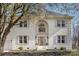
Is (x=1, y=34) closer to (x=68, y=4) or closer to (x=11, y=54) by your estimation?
(x=11, y=54)

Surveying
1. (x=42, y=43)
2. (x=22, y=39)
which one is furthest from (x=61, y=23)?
(x=22, y=39)

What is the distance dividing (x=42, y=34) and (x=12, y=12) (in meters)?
0.34

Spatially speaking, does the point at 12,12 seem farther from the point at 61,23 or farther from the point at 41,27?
the point at 61,23

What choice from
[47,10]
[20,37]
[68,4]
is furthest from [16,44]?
[68,4]

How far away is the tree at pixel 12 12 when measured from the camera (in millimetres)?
2579

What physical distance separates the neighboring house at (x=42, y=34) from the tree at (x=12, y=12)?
4 centimetres

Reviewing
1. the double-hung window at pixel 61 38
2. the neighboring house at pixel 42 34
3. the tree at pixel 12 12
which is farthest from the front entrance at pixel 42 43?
the tree at pixel 12 12

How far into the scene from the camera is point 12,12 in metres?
2.61

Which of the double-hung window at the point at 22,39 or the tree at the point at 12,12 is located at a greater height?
the tree at the point at 12,12

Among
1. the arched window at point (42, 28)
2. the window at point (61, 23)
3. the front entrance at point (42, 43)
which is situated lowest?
the front entrance at point (42, 43)

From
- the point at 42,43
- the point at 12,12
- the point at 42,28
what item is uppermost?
the point at 12,12

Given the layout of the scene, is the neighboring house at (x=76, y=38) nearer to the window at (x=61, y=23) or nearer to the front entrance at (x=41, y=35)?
the window at (x=61, y=23)

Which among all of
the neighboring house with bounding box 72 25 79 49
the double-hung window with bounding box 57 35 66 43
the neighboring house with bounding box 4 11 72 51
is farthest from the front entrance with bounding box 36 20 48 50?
the neighboring house with bounding box 72 25 79 49

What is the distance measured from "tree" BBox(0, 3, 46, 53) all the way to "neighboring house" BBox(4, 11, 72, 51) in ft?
0.14
